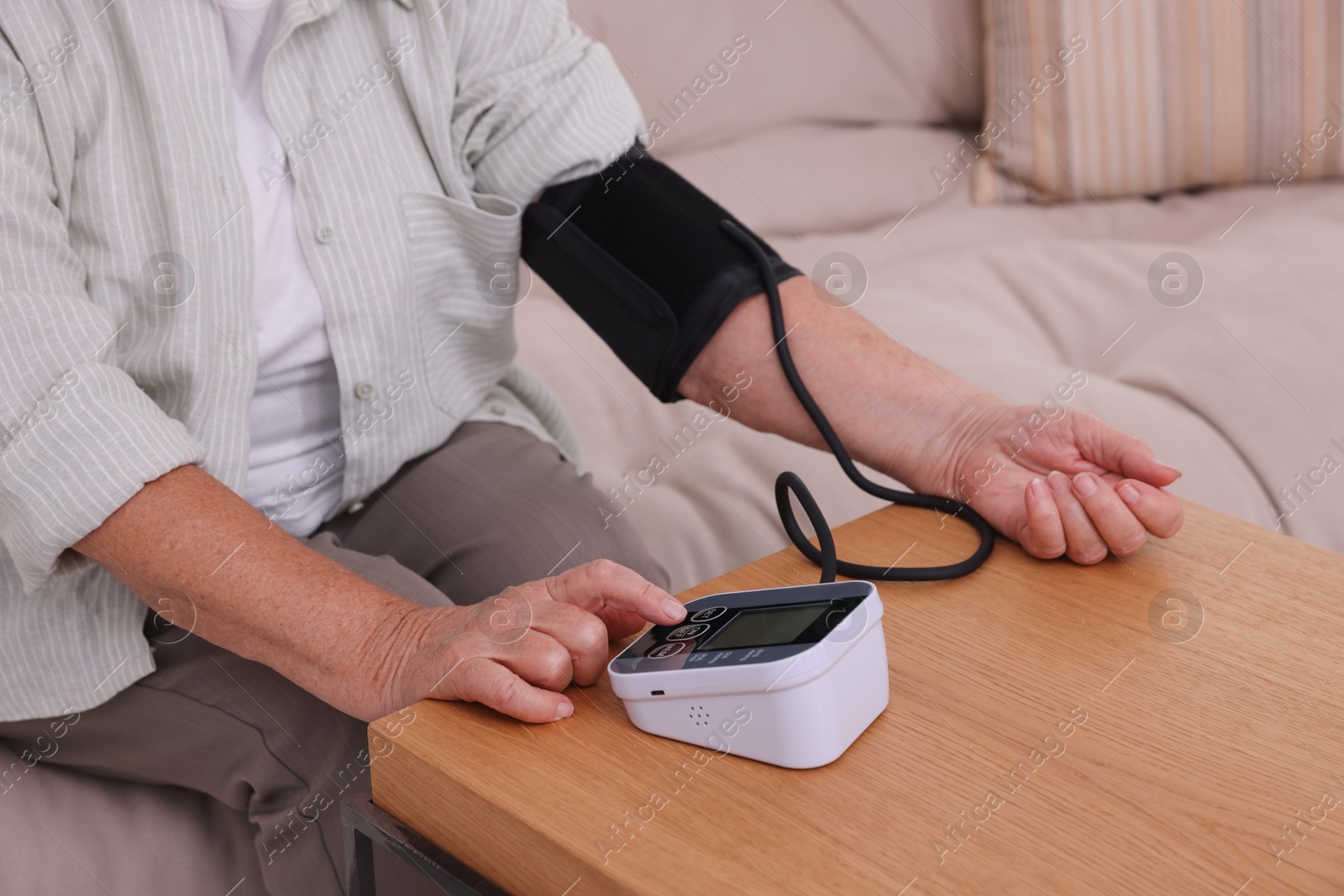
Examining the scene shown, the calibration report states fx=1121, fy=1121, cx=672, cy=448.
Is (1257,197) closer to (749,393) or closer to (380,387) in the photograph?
(749,393)

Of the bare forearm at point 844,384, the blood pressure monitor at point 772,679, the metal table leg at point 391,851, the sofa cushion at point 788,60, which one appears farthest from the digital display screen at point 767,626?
the sofa cushion at point 788,60

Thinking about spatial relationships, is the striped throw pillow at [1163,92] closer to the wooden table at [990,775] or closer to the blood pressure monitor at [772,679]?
the wooden table at [990,775]

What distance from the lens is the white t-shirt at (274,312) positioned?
2.49 ft

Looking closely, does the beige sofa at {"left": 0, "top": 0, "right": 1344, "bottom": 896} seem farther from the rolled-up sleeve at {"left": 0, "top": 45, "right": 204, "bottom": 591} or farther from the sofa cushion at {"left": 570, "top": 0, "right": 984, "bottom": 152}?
the rolled-up sleeve at {"left": 0, "top": 45, "right": 204, "bottom": 591}

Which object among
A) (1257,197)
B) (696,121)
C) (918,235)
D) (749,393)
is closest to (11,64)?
(749,393)

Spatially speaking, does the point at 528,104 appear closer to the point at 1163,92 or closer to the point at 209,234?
the point at 209,234

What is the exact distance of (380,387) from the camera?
805 millimetres

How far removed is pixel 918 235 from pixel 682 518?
2.33 feet

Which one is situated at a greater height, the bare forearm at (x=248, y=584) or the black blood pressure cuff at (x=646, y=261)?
the bare forearm at (x=248, y=584)

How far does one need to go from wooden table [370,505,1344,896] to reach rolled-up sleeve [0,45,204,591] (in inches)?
8.3

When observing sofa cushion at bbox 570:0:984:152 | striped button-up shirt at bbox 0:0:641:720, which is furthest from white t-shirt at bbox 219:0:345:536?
sofa cushion at bbox 570:0:984:152

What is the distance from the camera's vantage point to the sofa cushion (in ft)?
4.80

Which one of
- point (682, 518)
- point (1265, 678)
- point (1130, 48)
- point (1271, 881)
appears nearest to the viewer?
point (1271, 881)

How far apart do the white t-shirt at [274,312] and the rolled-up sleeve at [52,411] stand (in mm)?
136
